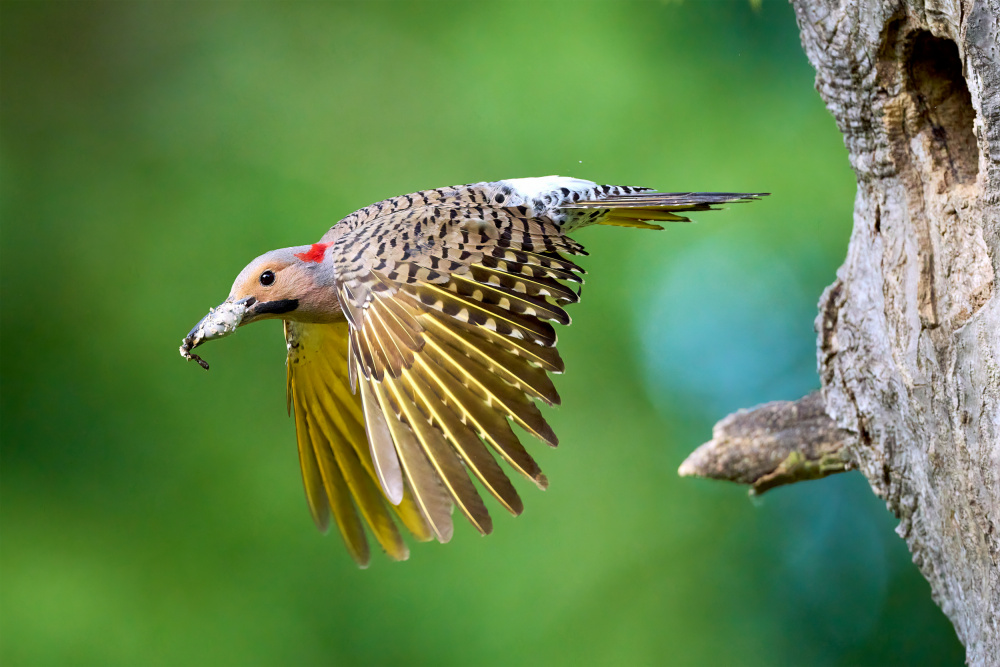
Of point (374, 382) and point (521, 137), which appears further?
point (521, 137)

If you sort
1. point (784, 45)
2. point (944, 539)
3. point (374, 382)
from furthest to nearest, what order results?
point (784, 45) → point (944, 539) → point (374, 382)

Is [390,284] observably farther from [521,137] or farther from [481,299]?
[521,137]

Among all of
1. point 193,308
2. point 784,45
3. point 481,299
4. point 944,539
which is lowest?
point 944,539

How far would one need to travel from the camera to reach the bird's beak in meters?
1.58

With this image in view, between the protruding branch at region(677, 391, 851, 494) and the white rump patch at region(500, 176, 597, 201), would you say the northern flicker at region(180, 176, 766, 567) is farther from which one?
the protruding branch at region(677, 391, 851, 494)

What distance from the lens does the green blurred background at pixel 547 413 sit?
349cm

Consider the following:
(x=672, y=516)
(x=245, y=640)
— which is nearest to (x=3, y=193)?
(x=245, y=640)

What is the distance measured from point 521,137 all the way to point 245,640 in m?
2.28

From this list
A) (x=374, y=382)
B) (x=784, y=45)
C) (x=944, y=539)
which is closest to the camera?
(x=374, y=382)

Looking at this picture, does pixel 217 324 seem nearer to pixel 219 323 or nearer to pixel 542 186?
pixel 219 323

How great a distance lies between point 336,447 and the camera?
198cm

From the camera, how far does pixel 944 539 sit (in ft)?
5.33

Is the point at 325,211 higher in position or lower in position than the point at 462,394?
higher

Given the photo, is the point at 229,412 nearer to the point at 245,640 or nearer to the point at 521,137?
the point at 245,640
